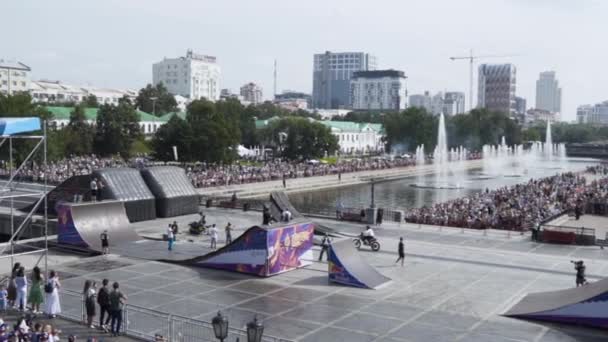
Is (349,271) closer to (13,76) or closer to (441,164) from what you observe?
(441,164)

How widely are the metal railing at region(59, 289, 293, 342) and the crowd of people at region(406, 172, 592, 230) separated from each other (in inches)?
871

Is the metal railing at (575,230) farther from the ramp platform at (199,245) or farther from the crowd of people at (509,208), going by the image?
the ramp platform at (199,245)

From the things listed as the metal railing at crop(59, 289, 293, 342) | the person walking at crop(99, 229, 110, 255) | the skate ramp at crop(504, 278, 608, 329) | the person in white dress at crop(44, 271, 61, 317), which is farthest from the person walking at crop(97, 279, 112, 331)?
the skate ramp at crop(504, 278, 608, 329)

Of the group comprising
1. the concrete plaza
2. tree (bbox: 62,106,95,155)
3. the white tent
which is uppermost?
tree (bbox: 62,106,95,155)

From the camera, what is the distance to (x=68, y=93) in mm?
179000

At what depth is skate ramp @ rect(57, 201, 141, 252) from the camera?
25.9 metres

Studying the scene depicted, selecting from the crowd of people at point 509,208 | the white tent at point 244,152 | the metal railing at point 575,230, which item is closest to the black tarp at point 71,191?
the crowd of people at point 509,208

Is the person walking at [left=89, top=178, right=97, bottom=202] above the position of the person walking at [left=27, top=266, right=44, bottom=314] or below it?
above

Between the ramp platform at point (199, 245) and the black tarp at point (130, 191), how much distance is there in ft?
16.0

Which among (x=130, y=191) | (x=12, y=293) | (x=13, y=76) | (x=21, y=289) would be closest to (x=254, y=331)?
(x=21, y=289)

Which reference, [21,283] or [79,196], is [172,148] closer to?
[79,196]

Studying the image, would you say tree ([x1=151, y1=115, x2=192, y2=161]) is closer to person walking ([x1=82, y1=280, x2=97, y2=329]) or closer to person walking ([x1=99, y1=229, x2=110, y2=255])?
person walking ([x1=99, y1=229, x2=110, y2=255])

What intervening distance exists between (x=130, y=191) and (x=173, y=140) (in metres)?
33.2

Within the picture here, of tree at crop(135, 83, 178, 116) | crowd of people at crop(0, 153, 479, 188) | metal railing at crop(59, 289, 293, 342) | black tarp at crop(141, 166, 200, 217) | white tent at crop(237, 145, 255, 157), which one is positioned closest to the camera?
metal railing at crop(59, 289, 293, 342)
